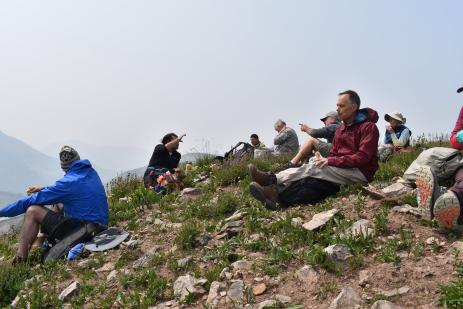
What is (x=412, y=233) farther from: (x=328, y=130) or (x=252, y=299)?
(x=328, y=130)

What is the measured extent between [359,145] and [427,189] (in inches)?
74.5

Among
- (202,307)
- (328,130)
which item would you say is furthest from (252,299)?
(328,130)

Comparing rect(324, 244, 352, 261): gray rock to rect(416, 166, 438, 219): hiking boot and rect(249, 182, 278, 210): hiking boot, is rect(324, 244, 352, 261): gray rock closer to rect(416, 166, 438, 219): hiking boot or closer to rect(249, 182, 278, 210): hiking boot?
rect(416, 166, 438, 219): hiking boot

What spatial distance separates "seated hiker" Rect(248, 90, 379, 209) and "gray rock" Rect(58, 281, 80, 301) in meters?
2.85

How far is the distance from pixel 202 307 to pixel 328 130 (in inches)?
244

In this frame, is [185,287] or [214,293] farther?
[185,287]

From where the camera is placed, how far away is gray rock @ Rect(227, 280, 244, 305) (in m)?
4.14

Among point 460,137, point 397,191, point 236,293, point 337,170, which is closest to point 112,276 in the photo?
point 236,293

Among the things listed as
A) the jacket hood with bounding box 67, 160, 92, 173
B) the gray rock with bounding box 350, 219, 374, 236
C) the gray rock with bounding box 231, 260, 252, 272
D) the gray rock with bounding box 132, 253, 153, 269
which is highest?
the jacket hood with bounding box 67, 160, 92, 173

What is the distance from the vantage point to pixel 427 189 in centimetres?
487

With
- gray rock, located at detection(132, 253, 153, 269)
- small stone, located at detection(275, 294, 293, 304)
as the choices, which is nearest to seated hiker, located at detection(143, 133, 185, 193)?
gray rock, located at detection(132, 253, 153, 269)

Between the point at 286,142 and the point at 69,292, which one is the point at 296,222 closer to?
the point at 69,292

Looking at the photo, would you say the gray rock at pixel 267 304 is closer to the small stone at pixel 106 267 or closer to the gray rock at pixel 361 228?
the gray rock at pixel 361 228

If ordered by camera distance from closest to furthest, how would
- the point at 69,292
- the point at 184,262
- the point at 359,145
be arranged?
1. the point at 69,292
2. the point at 184,262
3. the point at 359,145
